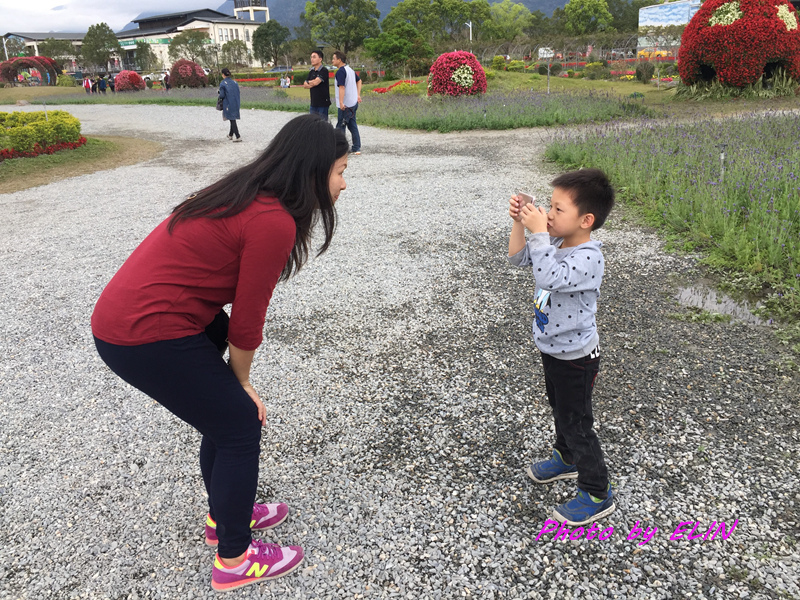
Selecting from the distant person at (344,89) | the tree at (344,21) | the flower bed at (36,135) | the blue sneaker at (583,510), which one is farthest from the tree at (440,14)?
the blue sneaker at (583,510)

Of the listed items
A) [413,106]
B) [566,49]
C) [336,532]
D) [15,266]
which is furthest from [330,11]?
[336,532]

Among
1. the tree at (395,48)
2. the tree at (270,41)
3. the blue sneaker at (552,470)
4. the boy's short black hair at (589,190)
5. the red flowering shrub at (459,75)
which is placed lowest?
the blue sneaker at (552,470)

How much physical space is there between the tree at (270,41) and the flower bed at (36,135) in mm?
67248

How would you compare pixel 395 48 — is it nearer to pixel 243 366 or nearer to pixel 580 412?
pixel 580 412

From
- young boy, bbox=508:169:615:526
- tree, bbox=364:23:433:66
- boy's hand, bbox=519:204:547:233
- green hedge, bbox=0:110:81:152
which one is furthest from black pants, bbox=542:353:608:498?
tree, bbox=364:23:433:66

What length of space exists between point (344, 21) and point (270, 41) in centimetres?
1726

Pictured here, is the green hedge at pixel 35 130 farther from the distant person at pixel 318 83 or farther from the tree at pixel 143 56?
the tree at pixel 143 56

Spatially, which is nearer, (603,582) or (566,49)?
(603,582)

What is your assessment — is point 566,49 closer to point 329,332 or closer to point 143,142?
point 143,142

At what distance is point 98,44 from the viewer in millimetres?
63344

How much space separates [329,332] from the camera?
4.27 meters

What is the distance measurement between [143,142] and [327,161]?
1489 centimetres

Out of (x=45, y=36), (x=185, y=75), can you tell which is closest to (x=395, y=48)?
(x=185, y=75)

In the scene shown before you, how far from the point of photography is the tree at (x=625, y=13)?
229 ft
